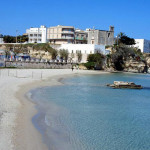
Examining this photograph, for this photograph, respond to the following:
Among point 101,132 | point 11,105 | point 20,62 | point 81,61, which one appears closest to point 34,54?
point 81,61

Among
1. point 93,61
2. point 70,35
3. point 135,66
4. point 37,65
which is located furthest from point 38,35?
point 37,65

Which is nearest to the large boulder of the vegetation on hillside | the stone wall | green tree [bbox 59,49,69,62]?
the vegetation on hillside

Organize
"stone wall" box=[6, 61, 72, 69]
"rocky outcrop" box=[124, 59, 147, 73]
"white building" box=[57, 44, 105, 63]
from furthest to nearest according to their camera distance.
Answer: "rocky outcrop" box=[124, 59, 147, 73] < "white building" box=[57, 44, 105, 63] < "stone wall" box=[6, 61, 72, 69]

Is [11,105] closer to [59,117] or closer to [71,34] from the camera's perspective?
[59,117]

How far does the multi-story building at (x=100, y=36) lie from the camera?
82.1 metres

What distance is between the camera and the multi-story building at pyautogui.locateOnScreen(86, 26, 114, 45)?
269 feet

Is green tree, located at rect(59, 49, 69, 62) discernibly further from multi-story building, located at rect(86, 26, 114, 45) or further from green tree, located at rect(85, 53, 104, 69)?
multi-story building, located at rect(86, 26, 114, 45)

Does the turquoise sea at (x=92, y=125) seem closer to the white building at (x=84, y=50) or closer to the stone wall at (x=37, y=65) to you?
the stone wall at (x=37, y=65)

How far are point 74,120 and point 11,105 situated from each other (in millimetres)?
4513

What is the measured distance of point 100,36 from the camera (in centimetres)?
8300

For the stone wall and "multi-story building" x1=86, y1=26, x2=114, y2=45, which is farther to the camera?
"multi-story building" x1=86, y1=26, x2=114, y2=45

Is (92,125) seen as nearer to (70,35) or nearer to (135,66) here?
(135,66)

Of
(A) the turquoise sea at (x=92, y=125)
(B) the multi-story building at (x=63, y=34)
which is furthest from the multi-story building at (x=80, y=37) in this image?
(A) the turquoise sea at (x=92, y=125)

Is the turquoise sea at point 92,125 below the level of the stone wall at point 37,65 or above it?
below
